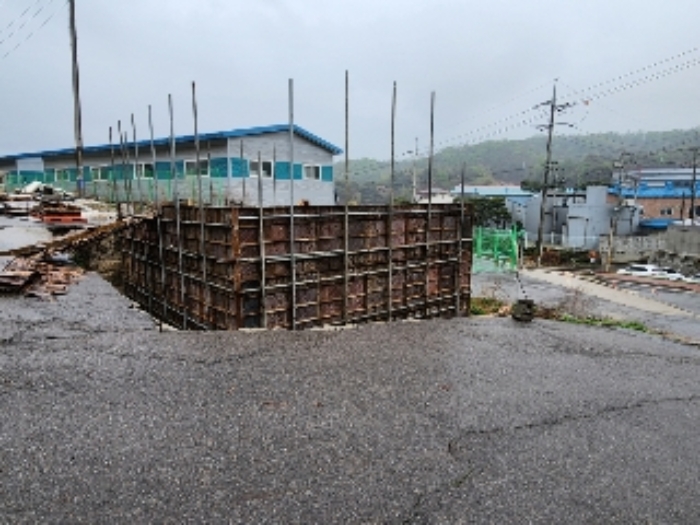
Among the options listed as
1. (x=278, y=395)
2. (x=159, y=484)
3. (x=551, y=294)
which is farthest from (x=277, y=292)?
(x=551, y=294)

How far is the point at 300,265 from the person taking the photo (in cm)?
916

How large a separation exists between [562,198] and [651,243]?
893cm

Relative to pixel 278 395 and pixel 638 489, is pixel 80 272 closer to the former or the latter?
pixel 278 395

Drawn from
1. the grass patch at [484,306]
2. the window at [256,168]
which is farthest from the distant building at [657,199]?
the window at [256,168]

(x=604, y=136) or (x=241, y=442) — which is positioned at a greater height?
(x=604, y=136)

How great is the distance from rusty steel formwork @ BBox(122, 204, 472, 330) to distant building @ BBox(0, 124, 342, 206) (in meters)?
7.17

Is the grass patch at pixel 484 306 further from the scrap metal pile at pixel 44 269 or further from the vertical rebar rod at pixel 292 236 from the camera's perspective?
the scrap metal pile at pixel 44 269

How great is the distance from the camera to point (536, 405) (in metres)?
5.34

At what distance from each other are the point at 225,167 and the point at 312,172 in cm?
472

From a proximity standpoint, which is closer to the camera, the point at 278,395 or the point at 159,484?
the point at 159,484

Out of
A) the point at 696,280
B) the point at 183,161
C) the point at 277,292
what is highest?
the point at 183,161

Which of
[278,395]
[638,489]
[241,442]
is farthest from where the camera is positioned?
[278,395]

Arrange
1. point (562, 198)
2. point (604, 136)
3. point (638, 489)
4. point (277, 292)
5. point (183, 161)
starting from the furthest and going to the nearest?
point (604, 136) → point (562, 198) → point (183, 161) → point (277, 292) → point (638, 489)

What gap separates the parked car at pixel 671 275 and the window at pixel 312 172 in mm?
23070
